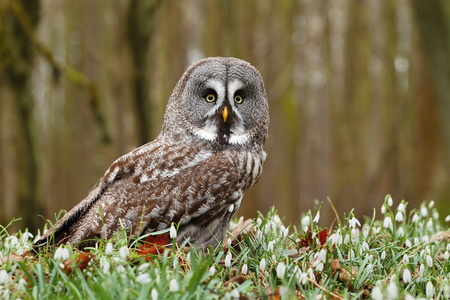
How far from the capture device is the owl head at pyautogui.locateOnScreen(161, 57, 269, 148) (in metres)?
4.97

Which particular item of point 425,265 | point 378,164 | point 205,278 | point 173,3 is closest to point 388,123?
point 378,164

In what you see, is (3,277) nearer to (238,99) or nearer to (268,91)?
(238,99)

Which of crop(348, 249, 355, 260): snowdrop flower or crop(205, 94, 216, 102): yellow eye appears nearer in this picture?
crop(348, 249, 355, 260): snowdrop flower

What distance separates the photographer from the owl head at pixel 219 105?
497 cm

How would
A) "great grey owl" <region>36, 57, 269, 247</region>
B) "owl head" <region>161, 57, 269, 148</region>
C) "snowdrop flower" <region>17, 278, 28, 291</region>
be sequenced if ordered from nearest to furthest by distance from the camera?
"snowdrop flower" <region>17, 278, 28, 291</region> < "great grey owl" <region>36, 57, 269, 247</region> < "owl head" <region>161, 57, 269, 148</region>

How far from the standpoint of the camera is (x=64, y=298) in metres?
3.21

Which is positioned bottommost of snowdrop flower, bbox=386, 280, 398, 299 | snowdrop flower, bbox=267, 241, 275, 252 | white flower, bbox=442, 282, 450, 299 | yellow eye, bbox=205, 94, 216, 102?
snowdrop flower, bbox=267, 241, 275, 252

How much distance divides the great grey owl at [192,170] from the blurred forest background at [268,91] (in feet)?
15.1

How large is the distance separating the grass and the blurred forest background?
463cm

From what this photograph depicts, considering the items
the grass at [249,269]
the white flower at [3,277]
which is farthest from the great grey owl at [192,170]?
the white flower at [3,277]

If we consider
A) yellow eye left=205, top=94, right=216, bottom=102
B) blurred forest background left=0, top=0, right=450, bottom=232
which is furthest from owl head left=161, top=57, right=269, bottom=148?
blurred forest background left=0, top=0, right=450, bottom=232

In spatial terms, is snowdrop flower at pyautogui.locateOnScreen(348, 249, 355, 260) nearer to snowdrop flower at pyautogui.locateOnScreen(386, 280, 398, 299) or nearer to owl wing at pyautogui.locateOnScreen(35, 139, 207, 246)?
snowdrop flower at pyautogui.locateOnScreen(386, 280, 398, 299)

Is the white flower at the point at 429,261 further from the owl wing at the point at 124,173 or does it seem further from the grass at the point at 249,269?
the owl wing at the point at 124,173

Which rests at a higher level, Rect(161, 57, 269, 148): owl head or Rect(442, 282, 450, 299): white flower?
Rect(161, 57, 269, 148): owl head
